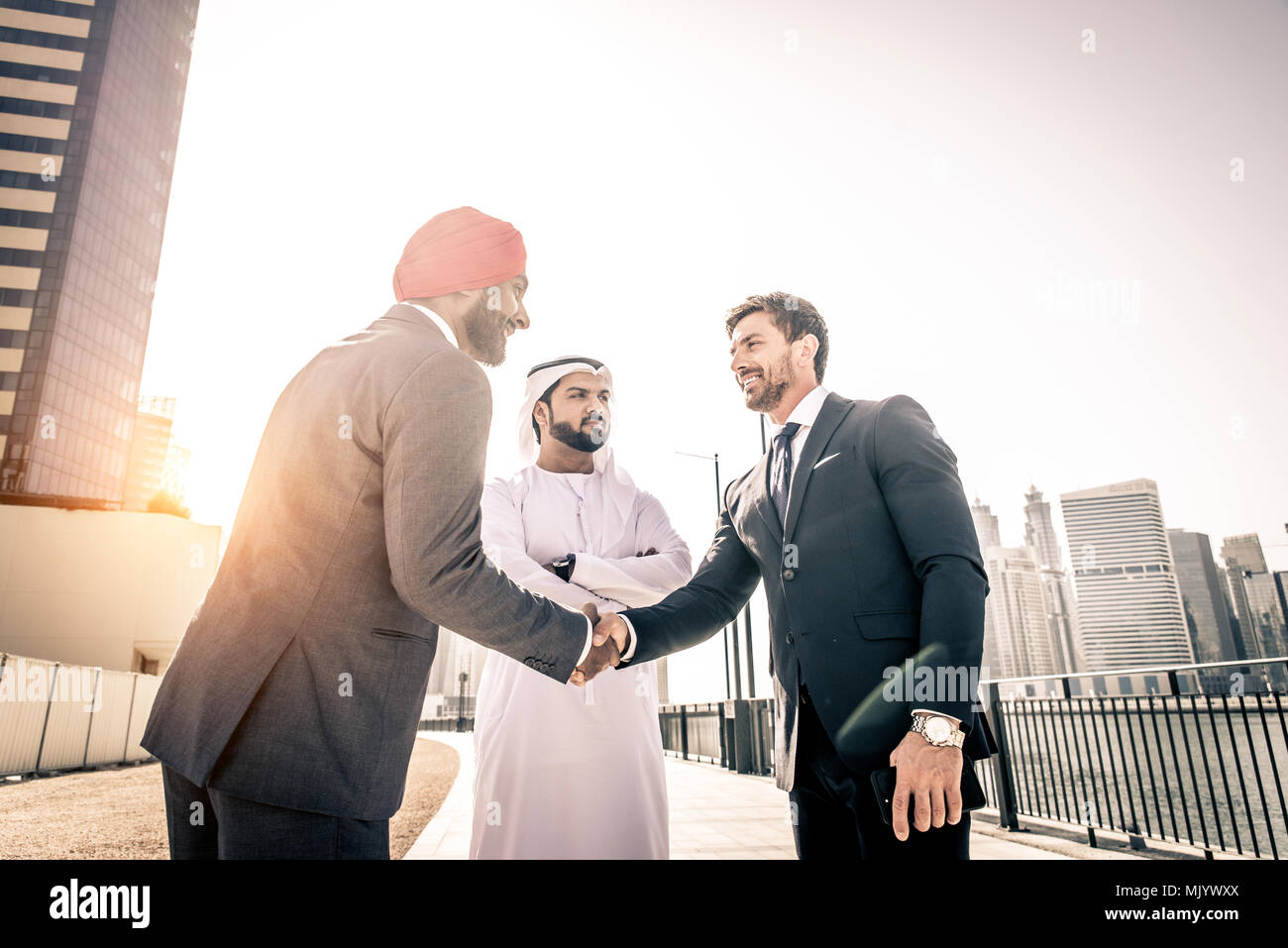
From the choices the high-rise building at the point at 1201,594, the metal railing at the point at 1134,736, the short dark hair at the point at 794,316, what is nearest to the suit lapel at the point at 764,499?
the short dark hair at the point at 794,316

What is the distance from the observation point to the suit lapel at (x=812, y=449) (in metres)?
2.47

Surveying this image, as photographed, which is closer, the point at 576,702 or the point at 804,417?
the point at 804,417

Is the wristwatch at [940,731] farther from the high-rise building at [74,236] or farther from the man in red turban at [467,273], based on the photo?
the high-rise building at [74,236]

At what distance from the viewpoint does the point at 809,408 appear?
2850 millimetres

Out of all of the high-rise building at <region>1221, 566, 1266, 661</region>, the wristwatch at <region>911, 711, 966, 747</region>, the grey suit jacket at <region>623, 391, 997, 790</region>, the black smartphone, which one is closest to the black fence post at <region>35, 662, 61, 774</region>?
the grey suit jacket at <region>623, 391, 997, 790</region>

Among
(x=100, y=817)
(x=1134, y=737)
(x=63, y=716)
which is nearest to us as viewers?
(x=1134, y=737)

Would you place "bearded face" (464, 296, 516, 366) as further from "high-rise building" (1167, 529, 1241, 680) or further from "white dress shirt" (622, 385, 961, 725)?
"high-rise building" (1167, 529, 1241, 680)

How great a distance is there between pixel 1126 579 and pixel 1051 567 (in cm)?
1722

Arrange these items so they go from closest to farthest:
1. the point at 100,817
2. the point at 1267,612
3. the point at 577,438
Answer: the point at 577,438, the point at 100,817, the point at 1267,612

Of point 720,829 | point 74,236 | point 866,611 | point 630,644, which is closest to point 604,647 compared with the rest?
point 630,644

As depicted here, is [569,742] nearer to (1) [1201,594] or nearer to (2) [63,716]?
(2) [63,716]

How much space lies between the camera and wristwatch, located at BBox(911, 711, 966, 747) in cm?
187

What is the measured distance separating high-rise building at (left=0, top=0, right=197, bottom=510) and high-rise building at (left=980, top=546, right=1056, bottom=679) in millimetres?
124682

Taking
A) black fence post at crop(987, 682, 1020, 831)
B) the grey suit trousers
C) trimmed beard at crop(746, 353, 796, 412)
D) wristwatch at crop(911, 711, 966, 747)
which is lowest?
black fence post at crop(987, 682, 1020, 831)
